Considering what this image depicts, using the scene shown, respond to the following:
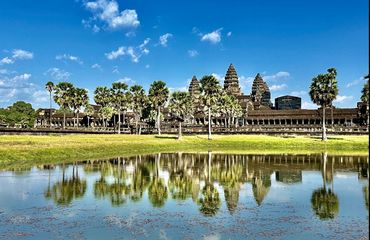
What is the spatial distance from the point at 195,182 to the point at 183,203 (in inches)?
388

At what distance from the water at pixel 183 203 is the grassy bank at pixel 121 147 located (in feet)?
27.8

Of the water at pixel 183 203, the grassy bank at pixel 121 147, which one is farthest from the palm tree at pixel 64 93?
the water at pixel 183 203

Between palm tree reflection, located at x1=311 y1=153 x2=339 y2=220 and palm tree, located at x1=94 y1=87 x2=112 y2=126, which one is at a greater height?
palm tree, located at x1=94 y1=87 x2=112 y2=126

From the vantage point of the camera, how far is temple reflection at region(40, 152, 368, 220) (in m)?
26.1

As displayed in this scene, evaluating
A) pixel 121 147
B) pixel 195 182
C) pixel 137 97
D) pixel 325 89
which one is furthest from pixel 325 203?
pixel 137 97

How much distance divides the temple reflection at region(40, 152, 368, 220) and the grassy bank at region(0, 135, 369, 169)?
572 centimetres

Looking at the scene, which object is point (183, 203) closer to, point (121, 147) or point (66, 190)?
point (66, 190)

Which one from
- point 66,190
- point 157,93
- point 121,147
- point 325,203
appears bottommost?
point 325,203

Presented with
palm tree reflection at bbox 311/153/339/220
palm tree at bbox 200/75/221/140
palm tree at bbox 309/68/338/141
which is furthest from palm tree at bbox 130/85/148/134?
palm tree reflection at bbox 311/153/339/220

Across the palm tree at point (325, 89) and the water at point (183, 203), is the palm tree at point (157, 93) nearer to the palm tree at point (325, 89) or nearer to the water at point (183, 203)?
the palm tree at point (325, 89)

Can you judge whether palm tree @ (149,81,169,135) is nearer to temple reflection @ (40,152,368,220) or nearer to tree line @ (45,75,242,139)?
tree line @ (45,75,242,139)

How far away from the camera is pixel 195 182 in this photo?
3509 centimetres

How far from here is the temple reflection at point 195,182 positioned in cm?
2614

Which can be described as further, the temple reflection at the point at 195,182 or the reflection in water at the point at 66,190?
the reflection in water at the point at 66,190
